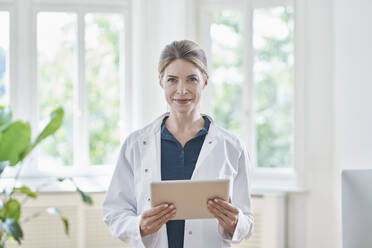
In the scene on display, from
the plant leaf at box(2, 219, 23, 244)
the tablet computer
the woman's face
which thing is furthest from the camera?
the woman's face

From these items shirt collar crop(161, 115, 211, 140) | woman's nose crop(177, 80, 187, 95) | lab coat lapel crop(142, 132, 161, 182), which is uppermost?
woman's nose crop(177, 80, 187, 95)

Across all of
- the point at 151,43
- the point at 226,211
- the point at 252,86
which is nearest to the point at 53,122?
the point at 226,211

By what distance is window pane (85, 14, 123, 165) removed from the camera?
4648mm

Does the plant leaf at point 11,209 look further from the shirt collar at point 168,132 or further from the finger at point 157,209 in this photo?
the shirt collar at point 168,132

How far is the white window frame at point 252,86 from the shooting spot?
4.16 meters

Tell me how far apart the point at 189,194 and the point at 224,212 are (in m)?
0.15

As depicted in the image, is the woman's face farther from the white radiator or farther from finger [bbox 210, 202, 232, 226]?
the white radiator

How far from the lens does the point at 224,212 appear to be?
167 centimetres

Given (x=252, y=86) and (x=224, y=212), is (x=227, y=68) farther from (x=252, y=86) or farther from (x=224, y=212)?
(x=224, y=212)

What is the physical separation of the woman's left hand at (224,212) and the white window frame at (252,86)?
8.25 feet

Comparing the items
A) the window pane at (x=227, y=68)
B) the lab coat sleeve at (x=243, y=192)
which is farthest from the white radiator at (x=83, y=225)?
the lab coat sleeve at (x=243, y=192)

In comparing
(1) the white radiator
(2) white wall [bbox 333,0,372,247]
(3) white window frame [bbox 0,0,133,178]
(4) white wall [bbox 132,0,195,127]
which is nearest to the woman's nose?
(2) white wall [bbox 333,0,372,247]

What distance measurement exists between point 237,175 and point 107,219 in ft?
1.68

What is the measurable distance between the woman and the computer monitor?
381 millimetres
